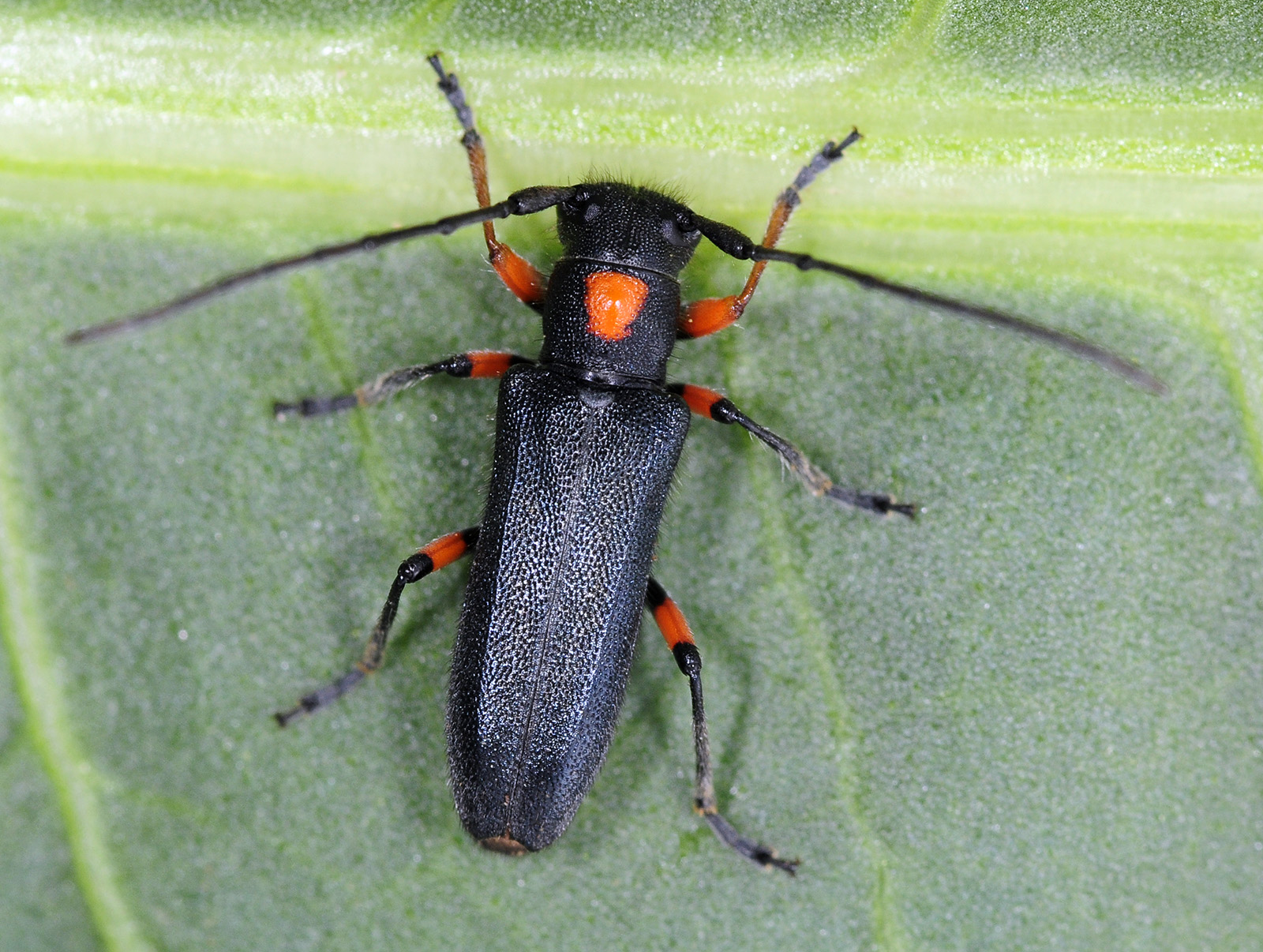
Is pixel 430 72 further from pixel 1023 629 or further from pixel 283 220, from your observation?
pixel 1023 629

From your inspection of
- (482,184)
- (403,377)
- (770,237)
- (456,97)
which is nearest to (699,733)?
(403,377)

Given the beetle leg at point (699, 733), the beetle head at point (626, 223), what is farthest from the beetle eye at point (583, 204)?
the beetle leg at point (699, 733)

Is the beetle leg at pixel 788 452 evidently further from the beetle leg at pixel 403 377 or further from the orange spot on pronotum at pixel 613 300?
the beetle leg at pixel 403 377

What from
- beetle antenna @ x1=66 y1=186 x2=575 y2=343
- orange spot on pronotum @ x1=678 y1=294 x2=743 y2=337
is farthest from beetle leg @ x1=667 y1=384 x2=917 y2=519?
beetle antenna @ x1=66 y1=186 x2=575 y2=343

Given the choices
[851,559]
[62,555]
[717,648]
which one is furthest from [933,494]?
[62,555]

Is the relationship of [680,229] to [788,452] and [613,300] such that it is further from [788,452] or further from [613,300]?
[788,452]

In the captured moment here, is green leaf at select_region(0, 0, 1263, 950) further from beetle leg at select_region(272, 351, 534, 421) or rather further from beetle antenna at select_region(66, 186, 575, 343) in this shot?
beetle antenna at select_region(66, 186, 575, 343)
